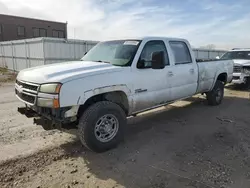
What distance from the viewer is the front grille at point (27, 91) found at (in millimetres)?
3635

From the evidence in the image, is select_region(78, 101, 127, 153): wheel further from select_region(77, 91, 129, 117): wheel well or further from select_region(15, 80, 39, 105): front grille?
select_region(15, 80, 39, 105): front grille

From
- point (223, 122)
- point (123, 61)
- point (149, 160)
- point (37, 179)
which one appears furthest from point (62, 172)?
point (223, 122)

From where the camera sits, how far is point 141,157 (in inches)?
150

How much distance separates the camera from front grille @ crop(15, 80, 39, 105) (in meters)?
3.63

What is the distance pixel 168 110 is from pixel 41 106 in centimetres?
423

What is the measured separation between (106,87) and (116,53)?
3.54 ft

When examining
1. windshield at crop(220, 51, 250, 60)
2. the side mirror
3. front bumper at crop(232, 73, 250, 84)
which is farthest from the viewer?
windshield at crop(220, 51, 250, 60)

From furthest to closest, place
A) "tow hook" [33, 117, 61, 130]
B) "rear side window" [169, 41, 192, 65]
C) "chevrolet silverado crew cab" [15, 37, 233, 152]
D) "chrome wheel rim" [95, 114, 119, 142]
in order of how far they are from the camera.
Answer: "rear side window" [169, 41, 192, 65] < "chrome wheel rim" [95, 114, 119, 142] < "tow hook" [33, 117, 61, 130] < "chevrolet silverado crew cab" [15, 37, 233, 152]

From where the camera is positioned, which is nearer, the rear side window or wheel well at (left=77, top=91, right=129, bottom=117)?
wheel well at (left=77, top=91, right=129, bottom=117)

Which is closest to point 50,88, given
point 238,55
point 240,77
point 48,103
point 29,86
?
point 48,103

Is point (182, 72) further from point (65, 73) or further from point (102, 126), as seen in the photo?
point (65, 73)

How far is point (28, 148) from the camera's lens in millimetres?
4125

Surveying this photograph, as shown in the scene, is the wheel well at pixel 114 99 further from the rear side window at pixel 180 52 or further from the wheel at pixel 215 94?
the wheel at pixel 215 94

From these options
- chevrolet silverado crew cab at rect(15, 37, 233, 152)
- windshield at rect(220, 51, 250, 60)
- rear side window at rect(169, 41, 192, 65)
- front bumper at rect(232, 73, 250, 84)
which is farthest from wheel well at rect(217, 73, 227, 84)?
windshield at rect(220, 51, 250, 60)
